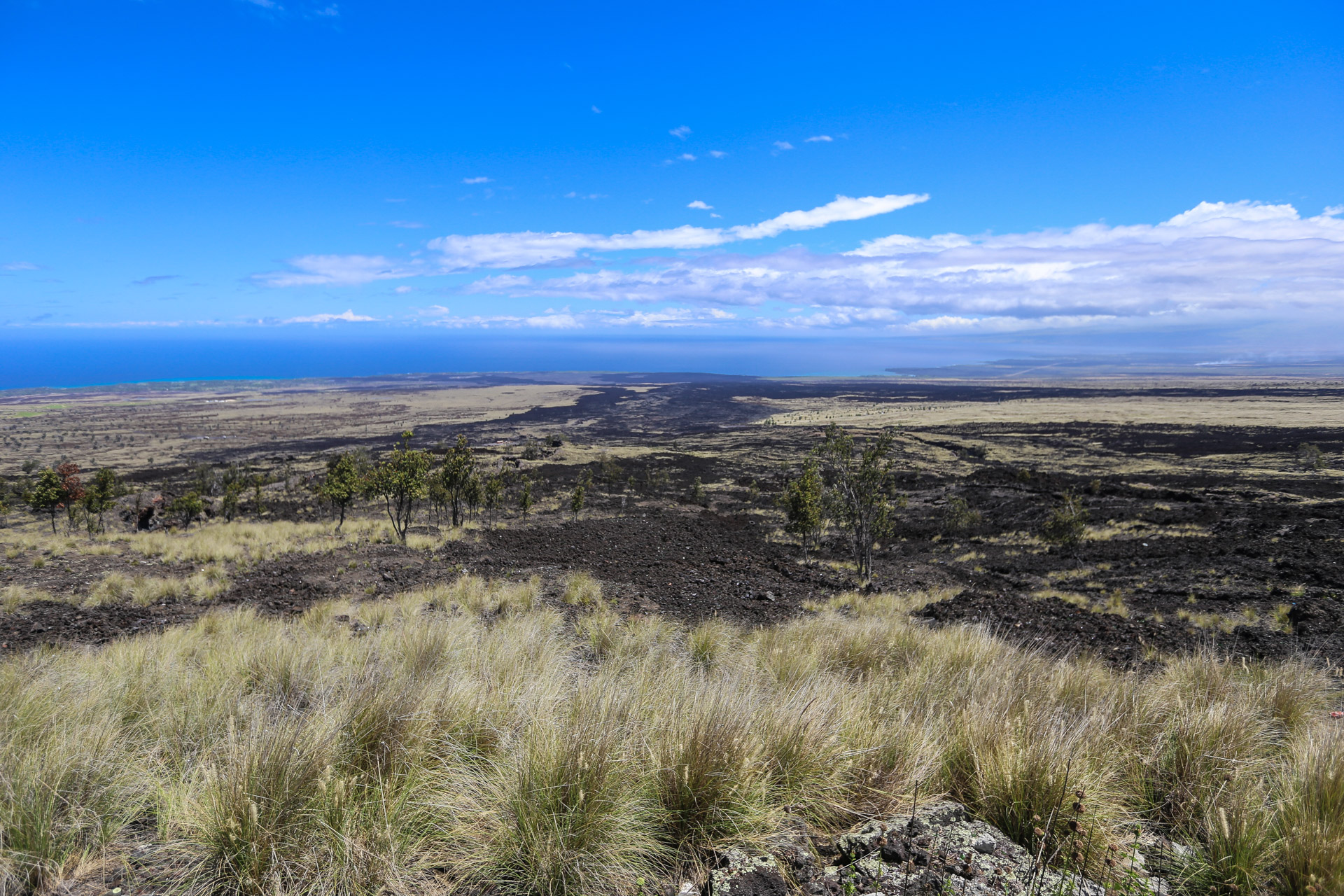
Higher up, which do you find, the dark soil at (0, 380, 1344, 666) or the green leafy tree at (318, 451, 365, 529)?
the green leafy tree at (318, 451, 365, 529)

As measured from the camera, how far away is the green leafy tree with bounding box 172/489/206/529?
2697 cm

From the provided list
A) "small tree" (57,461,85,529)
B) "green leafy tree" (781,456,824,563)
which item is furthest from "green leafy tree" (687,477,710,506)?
"small tree" (57,461,85,529)

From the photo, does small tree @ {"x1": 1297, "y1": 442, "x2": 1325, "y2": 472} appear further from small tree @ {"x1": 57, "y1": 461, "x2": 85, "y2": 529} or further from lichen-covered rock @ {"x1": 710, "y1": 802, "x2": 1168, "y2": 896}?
small tree @ {"x1": 57, "y1": 461, "x2": 85, "y2": 529}

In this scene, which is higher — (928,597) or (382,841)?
(382,841)

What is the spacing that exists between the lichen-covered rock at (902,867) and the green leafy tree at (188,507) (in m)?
33.4

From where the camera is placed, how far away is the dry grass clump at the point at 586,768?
2307 millimetres

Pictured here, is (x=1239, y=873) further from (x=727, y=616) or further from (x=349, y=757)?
(x=727, y=616)

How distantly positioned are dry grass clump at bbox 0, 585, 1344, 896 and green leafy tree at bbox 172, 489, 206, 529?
28888mm

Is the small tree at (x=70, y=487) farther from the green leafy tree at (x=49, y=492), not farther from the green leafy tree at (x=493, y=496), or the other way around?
the green leafy tree at (x=493, y=496)

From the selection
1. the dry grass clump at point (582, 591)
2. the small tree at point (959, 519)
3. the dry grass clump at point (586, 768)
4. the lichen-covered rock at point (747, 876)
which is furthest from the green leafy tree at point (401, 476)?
the small tree at point (959, 519)

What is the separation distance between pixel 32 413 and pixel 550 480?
485ft

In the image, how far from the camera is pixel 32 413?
4614 inches

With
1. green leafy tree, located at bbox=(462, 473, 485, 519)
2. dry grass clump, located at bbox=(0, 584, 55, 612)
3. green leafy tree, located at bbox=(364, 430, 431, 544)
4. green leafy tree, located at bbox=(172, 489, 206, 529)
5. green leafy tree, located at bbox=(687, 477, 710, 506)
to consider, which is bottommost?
green leafy tree, located at bbox=(687, 477, 710, 506)

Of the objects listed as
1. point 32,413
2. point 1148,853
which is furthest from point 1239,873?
point 32,413
